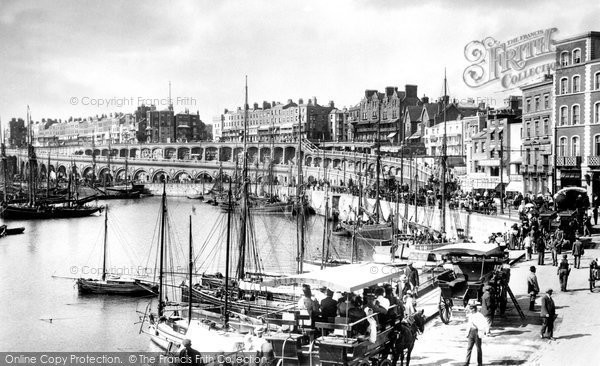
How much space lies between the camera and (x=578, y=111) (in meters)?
39.7

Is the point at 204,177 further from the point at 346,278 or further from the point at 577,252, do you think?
the point at 346,278

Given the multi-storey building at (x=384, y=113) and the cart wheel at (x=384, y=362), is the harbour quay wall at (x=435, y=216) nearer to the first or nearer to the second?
the cart wheel at (x=384, y=362)

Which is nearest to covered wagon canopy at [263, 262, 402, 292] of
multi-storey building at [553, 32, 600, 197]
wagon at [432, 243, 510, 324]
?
wagon at [432, 243, 510, 324]

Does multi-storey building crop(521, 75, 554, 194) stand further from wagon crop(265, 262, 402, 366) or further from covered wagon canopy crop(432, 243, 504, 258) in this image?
wagon crop(265, 262, 402, 366)

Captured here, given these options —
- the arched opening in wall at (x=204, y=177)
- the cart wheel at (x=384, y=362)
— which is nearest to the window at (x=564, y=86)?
the cart wheel at (x=384, y=362)

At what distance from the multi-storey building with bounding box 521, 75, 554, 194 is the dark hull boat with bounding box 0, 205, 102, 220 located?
6640cm

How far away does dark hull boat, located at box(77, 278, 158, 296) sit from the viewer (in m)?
38.5

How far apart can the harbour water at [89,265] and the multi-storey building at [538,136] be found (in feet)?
50.4

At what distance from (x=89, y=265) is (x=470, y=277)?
1561 inches

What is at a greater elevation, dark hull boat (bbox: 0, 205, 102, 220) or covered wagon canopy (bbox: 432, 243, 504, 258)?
covered wagon canopy (bbox: 432, 243, 504, 258)

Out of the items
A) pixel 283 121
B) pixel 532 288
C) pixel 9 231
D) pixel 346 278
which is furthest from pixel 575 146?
pixel 283 121

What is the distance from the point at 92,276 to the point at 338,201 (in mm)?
43314

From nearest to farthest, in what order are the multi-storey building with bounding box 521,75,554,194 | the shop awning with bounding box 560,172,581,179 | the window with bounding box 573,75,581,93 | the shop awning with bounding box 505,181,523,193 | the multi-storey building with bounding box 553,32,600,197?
the multi-storey building with bounding box 553,32,600,197 → the window with bounding box 573,75,581,93 → the shop awning with bounding box 560,172,581,179 → the multi-storey building with bounding box 521,75,554,194 → the shop awning with bounding box 505,181,523,193

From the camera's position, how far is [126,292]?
126ft
